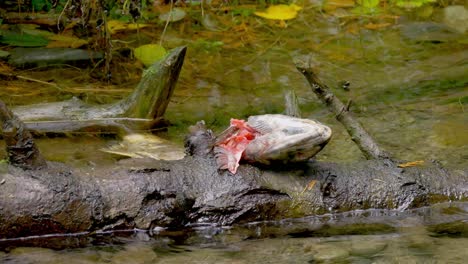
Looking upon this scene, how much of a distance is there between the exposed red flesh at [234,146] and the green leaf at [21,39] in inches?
118

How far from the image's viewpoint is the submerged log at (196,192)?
2764 millimetres

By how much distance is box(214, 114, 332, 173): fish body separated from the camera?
2.90 meters

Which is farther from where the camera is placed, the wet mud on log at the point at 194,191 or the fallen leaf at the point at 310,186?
the fallen leaf at the point at 310,186

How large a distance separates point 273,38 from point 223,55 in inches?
25.8

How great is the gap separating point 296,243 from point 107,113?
1814mm

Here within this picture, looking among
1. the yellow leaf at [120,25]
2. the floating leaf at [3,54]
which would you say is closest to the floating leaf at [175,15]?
the yellow leaf at [120,25]

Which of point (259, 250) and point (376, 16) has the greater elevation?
point (376, 16)

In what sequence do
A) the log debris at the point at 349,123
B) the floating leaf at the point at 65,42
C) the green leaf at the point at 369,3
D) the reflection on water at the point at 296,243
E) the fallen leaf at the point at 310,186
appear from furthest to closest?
the green leaf at the point at 369,3 → the floating leaf at the point at 65,42 → the log debris at the point at 349,123 → the fallen leaf at the point at 310,186 → the reflection on water at the point at 296,243

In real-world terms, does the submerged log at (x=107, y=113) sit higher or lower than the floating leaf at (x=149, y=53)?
lower

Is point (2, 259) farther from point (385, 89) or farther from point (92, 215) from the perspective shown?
point (385, 89)

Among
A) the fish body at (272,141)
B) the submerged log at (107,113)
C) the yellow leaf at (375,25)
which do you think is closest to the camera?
the fish body at (272,141)

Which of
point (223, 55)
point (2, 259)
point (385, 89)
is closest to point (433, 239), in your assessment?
point (2, 259)

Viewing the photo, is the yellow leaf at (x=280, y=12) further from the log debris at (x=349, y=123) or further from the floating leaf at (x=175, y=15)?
the log debris at (x=349, y=123)

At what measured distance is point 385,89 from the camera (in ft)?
16.8
